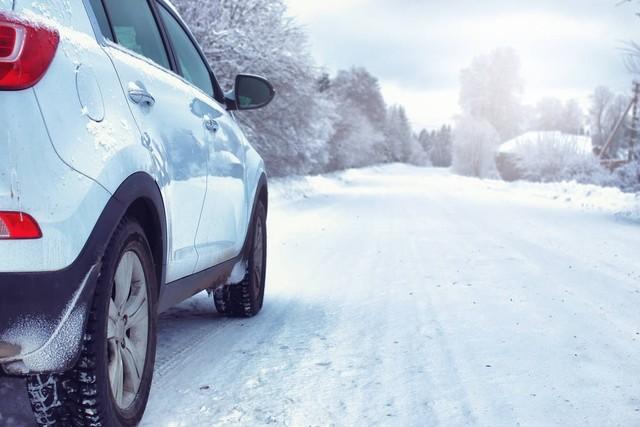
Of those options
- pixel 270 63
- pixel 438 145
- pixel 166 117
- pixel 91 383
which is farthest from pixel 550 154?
pixel 438 145

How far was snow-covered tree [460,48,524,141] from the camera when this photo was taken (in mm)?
77500

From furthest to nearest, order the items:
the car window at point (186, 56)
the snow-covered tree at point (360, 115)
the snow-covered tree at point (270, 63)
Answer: the snow-covered tree at point (360, 115) < the snow-covered tree at point (270, 63) < the car window at point (186, 56)

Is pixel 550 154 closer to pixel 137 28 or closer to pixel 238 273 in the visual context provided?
pixel 238 273

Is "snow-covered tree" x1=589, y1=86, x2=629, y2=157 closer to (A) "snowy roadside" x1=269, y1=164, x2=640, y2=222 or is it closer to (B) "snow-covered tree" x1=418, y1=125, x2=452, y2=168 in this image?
(A) "snowy roadside" x1=269, y1=164, x2=640, y2=222

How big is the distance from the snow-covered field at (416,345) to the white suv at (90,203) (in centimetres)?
53

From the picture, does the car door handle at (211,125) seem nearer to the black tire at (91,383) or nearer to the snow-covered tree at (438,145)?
the black tire at (91,383)

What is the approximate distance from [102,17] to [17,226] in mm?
1082

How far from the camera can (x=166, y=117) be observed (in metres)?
2.88

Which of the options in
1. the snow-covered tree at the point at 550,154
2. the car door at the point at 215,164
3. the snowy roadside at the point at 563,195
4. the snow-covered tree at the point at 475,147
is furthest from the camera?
the snow-covered tree at the point at 475,147

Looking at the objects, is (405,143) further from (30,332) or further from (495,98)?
(30,332)

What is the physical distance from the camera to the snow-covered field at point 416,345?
2877 millimetres

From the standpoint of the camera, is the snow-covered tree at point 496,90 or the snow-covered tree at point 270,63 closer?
the snow-covered tree at point 270,63

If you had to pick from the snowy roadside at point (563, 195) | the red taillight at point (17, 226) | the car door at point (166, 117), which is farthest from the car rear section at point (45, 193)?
the snowy roadside at point (563, 195)

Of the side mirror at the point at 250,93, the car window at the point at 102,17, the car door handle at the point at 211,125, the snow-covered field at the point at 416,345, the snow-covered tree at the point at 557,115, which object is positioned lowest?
the snow-covered field at the point at 416,345
